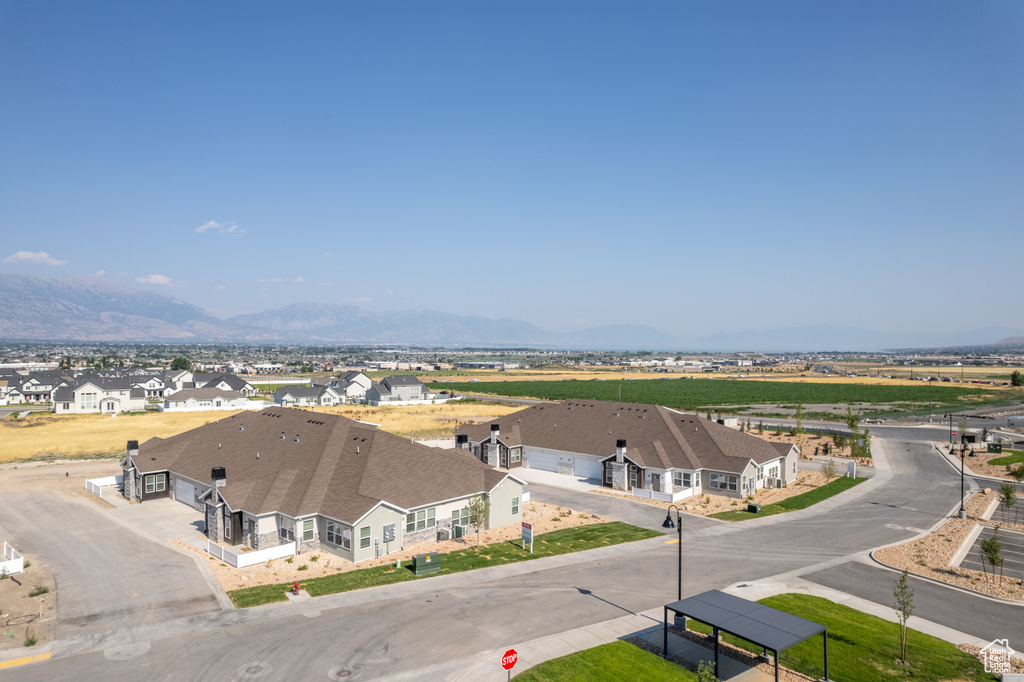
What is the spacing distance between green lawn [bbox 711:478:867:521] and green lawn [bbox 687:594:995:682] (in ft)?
61.6

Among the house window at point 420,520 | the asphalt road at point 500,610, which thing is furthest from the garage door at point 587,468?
the house window at point 420,520

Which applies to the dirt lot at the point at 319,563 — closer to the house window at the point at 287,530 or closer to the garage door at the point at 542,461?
the house window at the point at 287,530

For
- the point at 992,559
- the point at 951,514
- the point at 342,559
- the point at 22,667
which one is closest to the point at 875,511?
the point at 951,514

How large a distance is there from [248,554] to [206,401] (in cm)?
10432

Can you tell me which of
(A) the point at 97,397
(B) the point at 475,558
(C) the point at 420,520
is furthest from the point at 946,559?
(A) the point at 97,397

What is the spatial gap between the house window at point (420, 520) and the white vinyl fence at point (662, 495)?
867 inches

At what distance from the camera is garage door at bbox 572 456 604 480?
197ft

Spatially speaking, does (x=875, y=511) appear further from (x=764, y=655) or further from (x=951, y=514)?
(x=764, y=655)

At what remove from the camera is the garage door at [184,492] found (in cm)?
4807

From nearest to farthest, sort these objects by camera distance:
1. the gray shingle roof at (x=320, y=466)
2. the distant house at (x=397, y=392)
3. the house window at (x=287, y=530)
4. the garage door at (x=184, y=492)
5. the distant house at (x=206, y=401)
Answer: the house window at (x=287, y=530)
the gray shingle roof at (x=320, y=466)
the garage door at (x=184, y=492)
the distant house at (x=206, y=401)
the distant house at (x=397, y=392)

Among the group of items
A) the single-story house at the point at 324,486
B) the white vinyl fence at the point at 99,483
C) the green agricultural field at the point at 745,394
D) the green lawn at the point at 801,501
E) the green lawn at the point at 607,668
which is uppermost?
the single-story house at the point at 324,486

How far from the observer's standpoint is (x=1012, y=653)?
24.1m

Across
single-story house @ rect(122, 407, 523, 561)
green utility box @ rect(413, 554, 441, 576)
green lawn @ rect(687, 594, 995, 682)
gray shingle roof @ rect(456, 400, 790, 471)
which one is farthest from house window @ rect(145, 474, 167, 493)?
green lawn @ rect(687, 594, 995, 682)

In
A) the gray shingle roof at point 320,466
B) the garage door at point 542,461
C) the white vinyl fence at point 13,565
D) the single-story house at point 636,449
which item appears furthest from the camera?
the garage door at point 542,461
